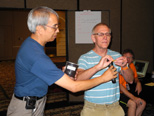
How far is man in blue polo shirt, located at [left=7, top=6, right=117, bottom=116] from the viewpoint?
1.13 metres

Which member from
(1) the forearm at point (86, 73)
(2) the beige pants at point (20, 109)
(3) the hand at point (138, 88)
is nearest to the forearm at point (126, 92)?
(3) the hand at point (138, 88)

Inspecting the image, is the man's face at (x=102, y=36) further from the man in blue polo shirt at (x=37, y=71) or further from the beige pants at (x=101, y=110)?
the beige pants at (x=101, y=110)

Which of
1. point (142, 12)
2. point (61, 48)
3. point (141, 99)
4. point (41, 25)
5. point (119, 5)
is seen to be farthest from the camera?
point (61, 48)

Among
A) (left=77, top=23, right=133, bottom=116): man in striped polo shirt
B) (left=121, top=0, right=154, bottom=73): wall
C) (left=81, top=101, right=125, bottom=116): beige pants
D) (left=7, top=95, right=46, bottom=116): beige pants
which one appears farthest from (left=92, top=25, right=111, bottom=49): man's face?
(left=121, top=0, right=154, bottom=73): wall

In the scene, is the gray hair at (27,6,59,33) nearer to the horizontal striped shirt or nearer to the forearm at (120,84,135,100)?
the horizontal striped shirt

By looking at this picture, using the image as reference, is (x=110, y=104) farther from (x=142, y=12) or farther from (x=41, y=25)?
(x=142, y=12)

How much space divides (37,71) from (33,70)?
0.03 meters

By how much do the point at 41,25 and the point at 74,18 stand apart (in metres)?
2.54

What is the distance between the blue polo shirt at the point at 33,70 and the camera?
3.65 feet

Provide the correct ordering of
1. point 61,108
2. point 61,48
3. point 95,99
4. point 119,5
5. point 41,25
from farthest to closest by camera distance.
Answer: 1. point 61,48
2. point 119,5
3. point 61,108
4. point 95,99
5. point 41,25

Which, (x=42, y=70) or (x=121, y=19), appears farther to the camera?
(x=121, y=19)

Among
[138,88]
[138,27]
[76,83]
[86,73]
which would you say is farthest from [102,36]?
[138,27]

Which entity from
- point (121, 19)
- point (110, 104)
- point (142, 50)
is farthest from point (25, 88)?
point (142, 50)

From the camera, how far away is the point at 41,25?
1.22 m
